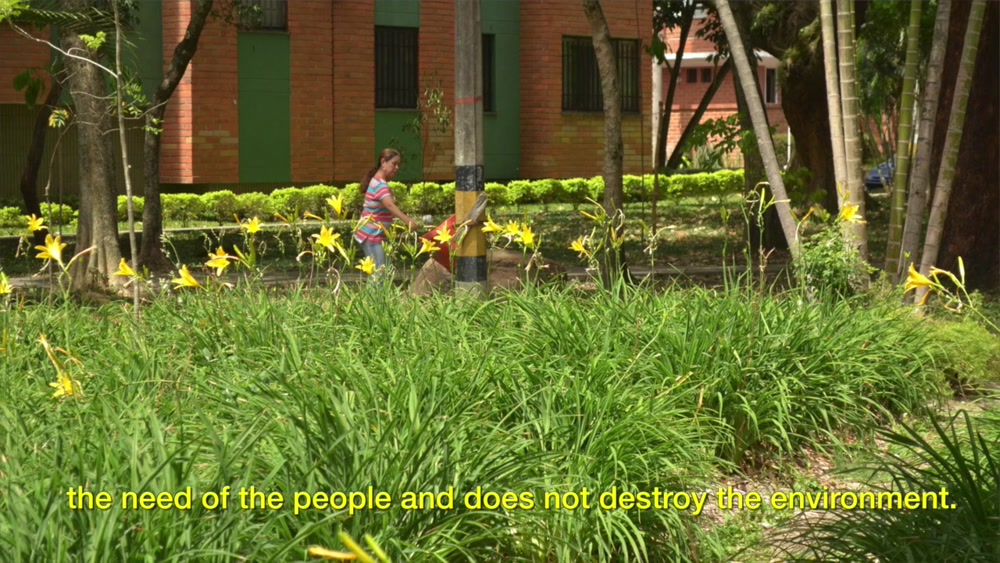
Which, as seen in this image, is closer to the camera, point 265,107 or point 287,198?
point 287,198

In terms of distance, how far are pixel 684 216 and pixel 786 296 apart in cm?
1859

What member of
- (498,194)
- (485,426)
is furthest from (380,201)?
(498,194)

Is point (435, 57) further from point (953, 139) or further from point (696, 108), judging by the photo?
point (696, 108)

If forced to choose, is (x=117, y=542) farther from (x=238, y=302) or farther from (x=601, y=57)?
(x=601, y=57)

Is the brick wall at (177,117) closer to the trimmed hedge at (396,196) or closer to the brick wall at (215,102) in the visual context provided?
the brick wall at (215,102)

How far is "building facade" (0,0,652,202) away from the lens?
25.9 metres

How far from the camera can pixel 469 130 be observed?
353 inches

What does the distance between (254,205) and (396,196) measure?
300cm

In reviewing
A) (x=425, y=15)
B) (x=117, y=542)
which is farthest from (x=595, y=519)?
(x=425, y=15)

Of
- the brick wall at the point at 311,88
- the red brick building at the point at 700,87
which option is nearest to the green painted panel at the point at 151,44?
the brick wall at the point at 311,88

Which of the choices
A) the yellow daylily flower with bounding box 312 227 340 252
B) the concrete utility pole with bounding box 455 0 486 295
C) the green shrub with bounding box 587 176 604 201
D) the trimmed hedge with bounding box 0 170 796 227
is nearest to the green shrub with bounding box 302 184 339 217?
the trimmed hedge with bounding box 0 170 796 227

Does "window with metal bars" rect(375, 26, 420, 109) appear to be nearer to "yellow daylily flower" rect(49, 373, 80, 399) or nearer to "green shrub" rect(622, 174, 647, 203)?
"green shrub" rect(622, 174, 647, 203)

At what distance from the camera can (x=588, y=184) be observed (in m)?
30.0

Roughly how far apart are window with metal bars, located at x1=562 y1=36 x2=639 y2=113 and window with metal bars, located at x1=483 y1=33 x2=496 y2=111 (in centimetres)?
186
